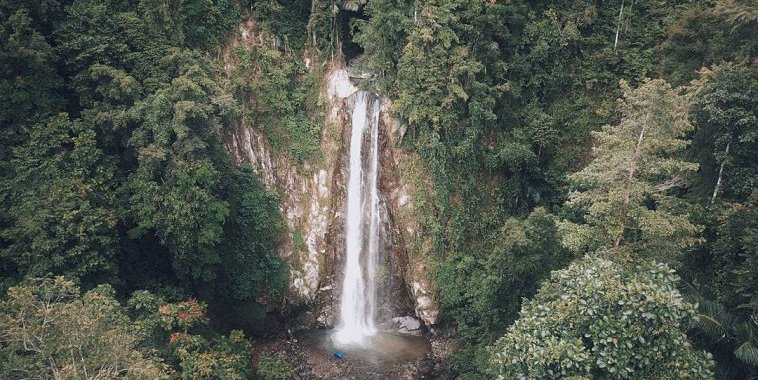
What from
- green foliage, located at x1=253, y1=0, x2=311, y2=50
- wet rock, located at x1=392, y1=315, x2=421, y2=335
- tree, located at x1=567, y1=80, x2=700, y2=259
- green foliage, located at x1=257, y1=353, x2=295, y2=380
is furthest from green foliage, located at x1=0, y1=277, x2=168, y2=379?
green foliage, located at x1=253, y1=0, x2=311, y2=50

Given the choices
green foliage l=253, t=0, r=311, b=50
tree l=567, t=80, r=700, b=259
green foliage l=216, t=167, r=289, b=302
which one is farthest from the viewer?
green foliage l=253, t=0, r=311, b=50

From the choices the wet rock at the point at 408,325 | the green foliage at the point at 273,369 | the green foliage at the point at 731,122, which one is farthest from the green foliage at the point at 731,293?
the green foliage at the point at 273,369

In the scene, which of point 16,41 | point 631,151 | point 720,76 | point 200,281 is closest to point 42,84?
point 16,41

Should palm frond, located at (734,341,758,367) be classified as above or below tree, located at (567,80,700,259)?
below

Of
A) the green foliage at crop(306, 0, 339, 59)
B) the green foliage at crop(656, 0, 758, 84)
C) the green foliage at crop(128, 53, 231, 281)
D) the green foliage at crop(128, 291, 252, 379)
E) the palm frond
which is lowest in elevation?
the green foliage at crop(128, 291, 252, 379)

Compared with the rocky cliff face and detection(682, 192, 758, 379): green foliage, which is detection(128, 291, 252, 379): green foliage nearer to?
the rocky cliff face

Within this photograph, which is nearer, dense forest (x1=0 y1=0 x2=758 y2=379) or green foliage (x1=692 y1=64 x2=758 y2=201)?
dense forest (x1=0 y1=0 x2=758 y2=379)

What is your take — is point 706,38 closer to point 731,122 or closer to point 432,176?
point 731,122
